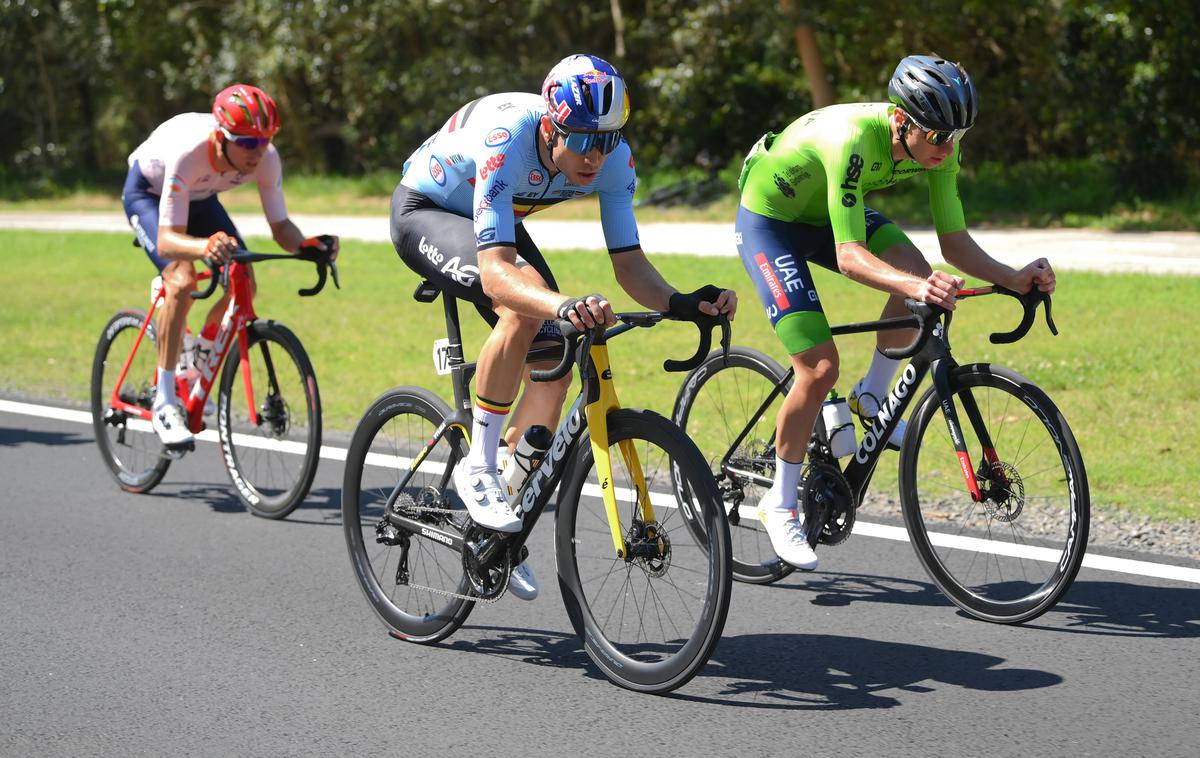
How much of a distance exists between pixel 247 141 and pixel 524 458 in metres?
2.81

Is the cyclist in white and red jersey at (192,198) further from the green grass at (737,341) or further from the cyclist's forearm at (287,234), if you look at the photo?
the green grass at (737,341)

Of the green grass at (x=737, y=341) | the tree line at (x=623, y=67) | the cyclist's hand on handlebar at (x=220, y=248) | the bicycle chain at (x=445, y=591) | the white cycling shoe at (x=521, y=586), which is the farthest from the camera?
the tree line at (x=623, y=67)

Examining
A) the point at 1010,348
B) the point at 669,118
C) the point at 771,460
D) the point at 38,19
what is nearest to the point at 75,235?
the point at 669,118

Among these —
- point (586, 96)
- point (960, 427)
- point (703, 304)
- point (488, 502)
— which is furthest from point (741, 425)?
point (586, 96)

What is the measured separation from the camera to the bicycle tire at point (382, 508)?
201 inches

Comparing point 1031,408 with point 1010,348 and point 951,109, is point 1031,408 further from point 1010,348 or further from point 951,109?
point 1010,348

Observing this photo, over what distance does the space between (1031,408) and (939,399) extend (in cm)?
34

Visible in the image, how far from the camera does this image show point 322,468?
314 inches

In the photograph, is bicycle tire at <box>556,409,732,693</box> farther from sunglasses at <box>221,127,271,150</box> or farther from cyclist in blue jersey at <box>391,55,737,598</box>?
sunglasses at <box>221,127,271,150</box>

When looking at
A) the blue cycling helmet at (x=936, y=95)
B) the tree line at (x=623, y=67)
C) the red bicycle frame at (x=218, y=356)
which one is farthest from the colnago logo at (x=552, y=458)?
the tree line at (x=623, y=67)

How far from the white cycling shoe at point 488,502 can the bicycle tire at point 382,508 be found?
0.21m

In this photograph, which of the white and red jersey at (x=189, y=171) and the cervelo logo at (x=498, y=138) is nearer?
the cervelo logo at (x=498, y=138)

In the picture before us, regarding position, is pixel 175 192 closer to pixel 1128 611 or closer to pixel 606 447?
pixel 606 447

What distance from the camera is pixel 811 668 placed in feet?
15.9
